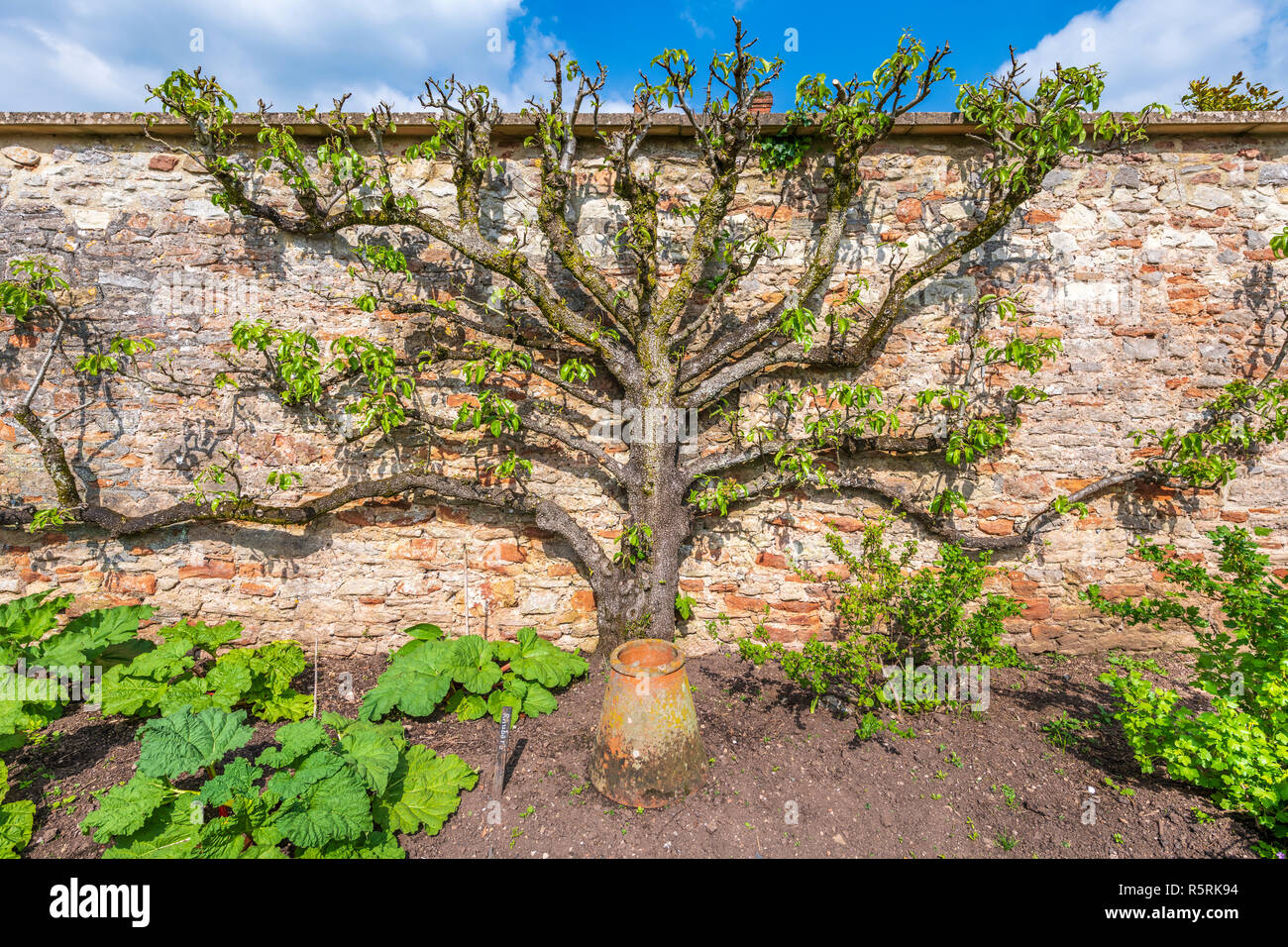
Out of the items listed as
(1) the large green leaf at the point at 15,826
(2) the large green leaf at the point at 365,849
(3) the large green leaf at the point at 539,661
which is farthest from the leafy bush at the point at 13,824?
(3) the large green leaf at the point at 539,661

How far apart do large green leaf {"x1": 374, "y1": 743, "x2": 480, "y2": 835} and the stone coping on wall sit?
392 cm

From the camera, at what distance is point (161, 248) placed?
411 centimetres

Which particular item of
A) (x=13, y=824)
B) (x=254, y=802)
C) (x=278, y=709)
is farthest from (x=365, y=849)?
(x=13, y=824)

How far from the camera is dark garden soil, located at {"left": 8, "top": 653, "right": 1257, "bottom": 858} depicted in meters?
2.64

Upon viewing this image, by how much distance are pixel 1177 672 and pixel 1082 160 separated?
12.0ft

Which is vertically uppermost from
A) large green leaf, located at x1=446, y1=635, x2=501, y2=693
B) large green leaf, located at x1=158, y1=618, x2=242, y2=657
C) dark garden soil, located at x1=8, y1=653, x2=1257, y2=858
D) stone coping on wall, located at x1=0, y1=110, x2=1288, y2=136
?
stone coping on wall, located at x1=0, y1=110, x2=1288, y2=136

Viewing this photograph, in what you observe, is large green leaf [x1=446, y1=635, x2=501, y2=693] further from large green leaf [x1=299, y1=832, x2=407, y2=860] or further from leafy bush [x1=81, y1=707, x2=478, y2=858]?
large green leaf [x1=299, y1=832, x2=407, y2=860]

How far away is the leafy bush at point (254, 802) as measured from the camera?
7.26ft

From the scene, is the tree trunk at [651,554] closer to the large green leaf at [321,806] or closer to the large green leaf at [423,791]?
the large green leaf at [423,791]

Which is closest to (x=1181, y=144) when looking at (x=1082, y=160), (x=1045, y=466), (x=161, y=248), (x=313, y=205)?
(x=1082, y=160)

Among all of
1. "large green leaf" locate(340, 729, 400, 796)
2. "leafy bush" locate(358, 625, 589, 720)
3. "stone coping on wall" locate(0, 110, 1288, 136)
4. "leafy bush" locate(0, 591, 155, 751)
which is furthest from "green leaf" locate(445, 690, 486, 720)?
"stone coping on wall" locate(0, 110, 1288, 136)

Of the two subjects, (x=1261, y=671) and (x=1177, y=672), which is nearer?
(x=1261, y=671)
